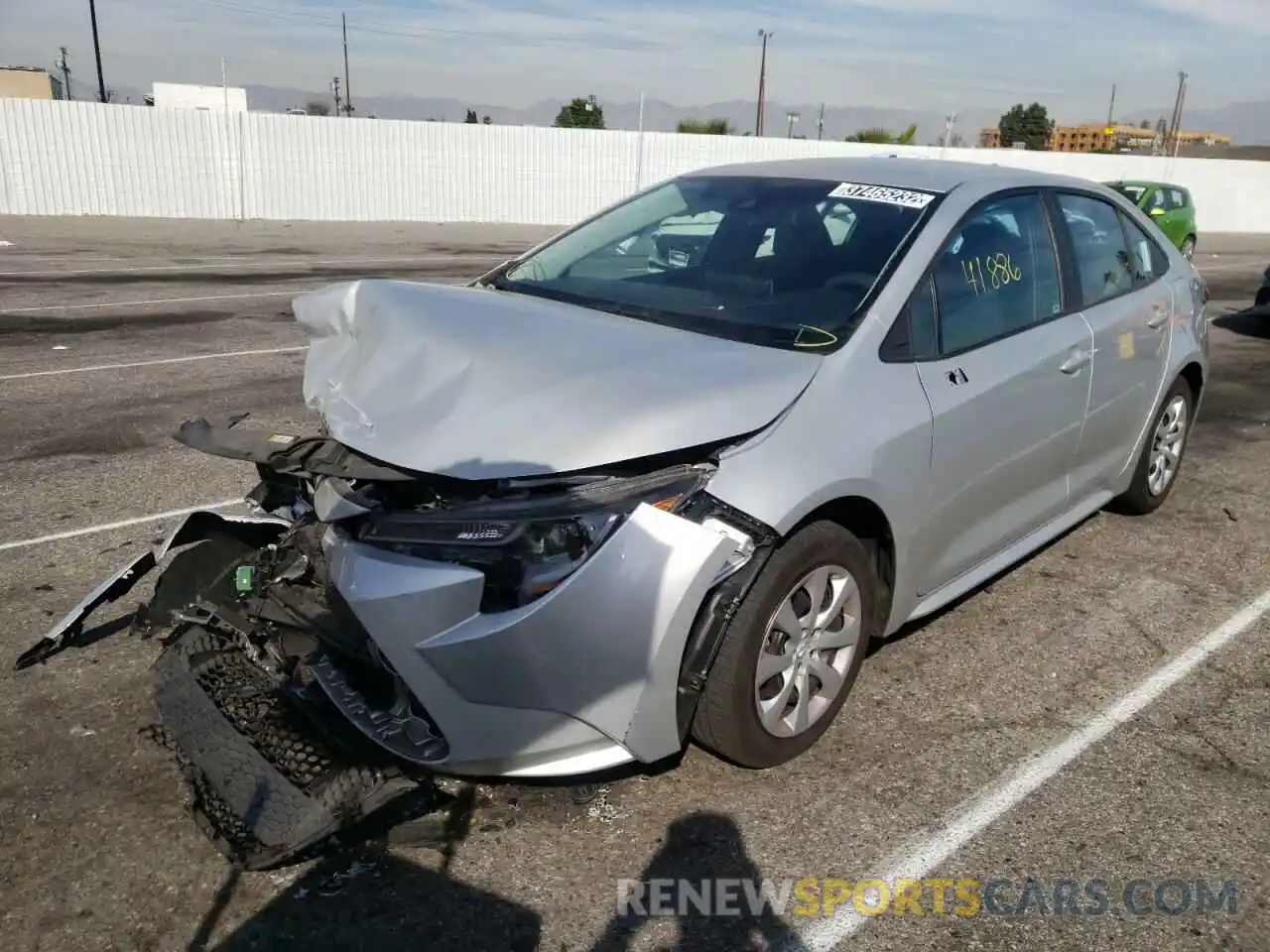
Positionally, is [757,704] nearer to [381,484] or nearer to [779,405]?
[779,405]

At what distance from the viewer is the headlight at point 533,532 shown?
266 cm

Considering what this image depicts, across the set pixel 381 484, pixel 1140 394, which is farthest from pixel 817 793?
pixel 1140 394

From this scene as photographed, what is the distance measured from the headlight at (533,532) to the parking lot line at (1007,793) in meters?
1.07

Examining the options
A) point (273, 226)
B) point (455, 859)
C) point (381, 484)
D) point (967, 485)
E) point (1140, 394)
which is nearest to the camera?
point (455, 859)

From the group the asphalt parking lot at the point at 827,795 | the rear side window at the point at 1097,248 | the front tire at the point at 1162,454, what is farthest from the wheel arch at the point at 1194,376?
the rear side window at the point at 1097,248

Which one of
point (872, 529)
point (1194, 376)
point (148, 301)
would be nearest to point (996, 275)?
point (872, 529)

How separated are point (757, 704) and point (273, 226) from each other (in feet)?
76.0

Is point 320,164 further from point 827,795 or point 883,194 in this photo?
point 827,795

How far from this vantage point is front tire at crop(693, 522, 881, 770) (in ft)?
9.44

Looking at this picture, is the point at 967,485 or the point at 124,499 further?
the point at 124,499

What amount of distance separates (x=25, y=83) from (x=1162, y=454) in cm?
5691

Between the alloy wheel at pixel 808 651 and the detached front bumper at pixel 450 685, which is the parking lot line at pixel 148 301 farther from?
the alloy wheel at pixel 808 651

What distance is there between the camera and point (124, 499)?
17.4 ft

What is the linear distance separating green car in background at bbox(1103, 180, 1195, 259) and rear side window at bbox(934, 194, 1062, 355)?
17669mm
